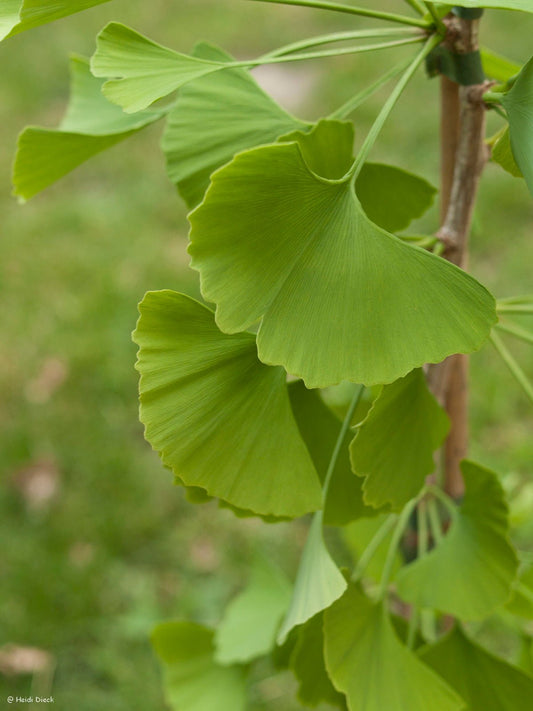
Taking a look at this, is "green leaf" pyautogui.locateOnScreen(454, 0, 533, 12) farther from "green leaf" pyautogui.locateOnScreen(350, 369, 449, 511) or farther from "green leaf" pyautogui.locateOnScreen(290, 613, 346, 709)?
"green leaf" pyautogui.locateOnScreen(290, 613, 346, 709)

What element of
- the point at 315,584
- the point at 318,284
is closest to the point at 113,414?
the point at 315,584

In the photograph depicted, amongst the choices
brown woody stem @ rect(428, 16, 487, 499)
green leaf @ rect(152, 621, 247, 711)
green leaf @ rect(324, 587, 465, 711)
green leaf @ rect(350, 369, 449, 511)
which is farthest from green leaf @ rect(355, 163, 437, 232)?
green leaf @ rect(152, 621, 247, 711)

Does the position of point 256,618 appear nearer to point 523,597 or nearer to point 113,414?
point 523,597

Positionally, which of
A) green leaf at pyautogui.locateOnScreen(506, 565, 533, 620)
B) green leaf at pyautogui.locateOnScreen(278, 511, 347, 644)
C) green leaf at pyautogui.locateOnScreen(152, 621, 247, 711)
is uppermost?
green leaf at pyautogui.locateOnScreen(152, 621, 247, 711)

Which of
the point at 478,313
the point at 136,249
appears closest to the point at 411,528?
the point at 478,313

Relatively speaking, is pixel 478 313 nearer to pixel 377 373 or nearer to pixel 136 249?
pixel 377 373

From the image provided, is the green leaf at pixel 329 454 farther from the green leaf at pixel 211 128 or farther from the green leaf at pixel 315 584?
the green leaf at pixel 211 128

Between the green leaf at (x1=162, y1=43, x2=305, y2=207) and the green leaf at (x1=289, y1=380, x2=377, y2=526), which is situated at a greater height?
the green leaf at (x1=162, y1=43, x2=305, y2=207)
